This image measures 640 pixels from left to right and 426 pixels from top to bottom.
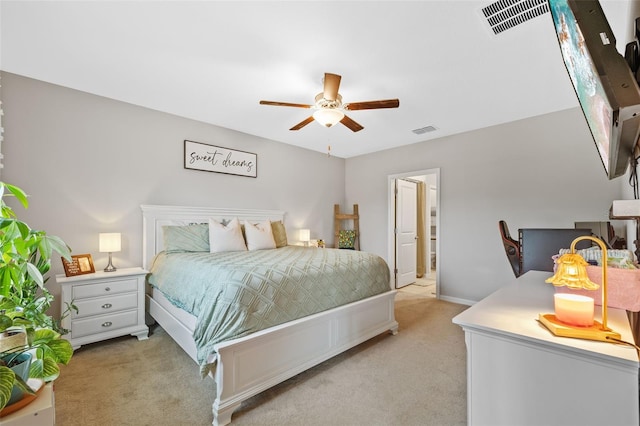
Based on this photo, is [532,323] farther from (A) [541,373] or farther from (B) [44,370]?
(B) [44,370]

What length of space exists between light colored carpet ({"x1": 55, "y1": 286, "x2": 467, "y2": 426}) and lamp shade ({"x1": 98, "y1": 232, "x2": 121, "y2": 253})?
91 centimetres

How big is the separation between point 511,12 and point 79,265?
405cm

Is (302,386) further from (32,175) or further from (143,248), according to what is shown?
(32,175)

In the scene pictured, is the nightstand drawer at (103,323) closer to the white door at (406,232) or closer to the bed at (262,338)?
the bed at (262,338)

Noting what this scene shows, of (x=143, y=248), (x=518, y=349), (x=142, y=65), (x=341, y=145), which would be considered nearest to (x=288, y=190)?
(x=341, y=145)

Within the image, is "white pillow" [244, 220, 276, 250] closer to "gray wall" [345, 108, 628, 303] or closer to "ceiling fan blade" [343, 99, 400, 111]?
"ceiling fan blade" [343, 99, 400, 111]

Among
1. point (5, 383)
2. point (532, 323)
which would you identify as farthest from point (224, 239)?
point (532, 323)

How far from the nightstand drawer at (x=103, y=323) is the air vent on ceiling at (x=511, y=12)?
12.7ft

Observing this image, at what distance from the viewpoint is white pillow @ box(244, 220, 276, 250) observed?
3.49 meters

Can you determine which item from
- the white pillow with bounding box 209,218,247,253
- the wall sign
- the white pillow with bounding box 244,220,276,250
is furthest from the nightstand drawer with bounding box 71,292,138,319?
the wall sign

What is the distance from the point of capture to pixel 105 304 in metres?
2.66

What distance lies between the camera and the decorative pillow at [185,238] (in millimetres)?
3105

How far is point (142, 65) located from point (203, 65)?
53 centimetres

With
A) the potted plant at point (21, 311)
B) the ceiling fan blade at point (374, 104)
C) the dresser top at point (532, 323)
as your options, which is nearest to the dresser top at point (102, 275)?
the potted plant at point (21, 311)
